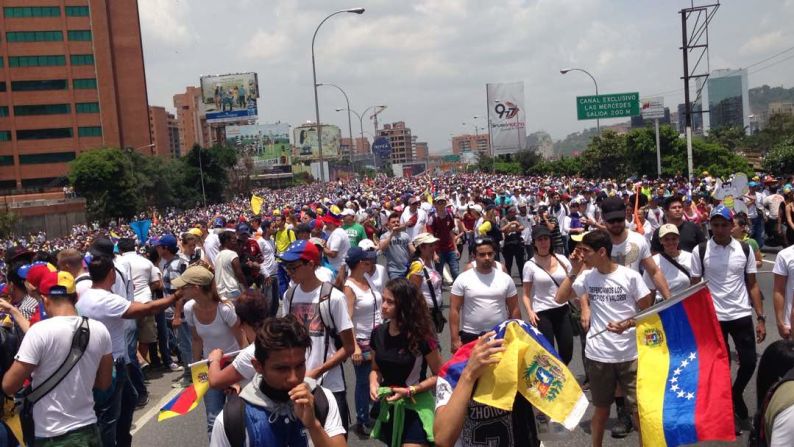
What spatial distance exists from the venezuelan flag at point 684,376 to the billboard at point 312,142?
14412 cm

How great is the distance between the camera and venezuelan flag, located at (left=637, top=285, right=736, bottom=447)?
409cm

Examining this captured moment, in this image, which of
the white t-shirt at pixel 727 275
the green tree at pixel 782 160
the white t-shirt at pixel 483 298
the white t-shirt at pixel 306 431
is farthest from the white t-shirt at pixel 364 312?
the green tree at pixel 782 160

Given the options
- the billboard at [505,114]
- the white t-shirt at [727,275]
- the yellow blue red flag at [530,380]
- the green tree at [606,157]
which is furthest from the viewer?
the billboard at [505,114]

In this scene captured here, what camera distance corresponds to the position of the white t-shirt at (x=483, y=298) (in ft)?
19.0

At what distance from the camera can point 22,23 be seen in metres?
80.3

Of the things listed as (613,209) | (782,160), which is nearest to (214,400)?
(613,209)

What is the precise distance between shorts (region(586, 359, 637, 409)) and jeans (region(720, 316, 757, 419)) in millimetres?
1162

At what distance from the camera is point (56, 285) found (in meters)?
4.24

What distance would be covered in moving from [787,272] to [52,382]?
5.06 meters

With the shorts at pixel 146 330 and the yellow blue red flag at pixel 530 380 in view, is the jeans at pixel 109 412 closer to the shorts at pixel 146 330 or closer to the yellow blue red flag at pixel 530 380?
the yellow blue red flag at pixel 530 380

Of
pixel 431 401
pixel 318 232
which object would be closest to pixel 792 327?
pixel 431 401

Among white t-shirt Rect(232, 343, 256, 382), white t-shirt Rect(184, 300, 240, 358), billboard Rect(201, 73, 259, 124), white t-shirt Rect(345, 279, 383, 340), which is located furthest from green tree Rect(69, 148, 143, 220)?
white t-shirt Rect(232, 343, 256, 382)

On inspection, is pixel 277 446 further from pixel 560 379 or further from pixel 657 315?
pixel 657 315

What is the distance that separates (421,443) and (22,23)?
291 feet
